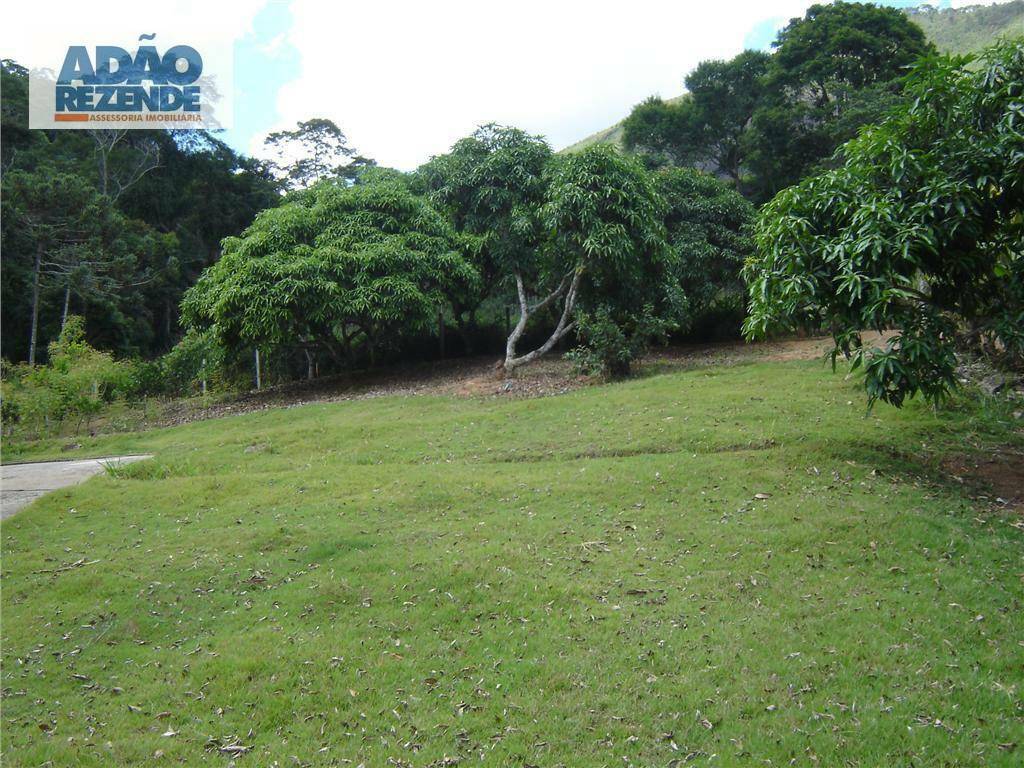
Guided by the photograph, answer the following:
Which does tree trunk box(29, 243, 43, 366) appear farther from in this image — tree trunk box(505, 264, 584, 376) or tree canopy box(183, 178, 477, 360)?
tree trunk box(505, 264, 584, 376)

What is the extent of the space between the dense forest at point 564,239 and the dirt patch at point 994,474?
1173 millimetres

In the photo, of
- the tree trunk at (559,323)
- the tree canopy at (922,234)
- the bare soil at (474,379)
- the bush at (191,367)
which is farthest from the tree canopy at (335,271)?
the tree canopy at (922,234)

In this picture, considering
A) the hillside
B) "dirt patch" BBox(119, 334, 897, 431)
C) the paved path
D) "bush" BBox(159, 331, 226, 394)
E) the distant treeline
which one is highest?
the hillside

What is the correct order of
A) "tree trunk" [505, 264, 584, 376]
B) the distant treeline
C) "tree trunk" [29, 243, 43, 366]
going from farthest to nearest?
the distant treeline → "tree trunk" [29, 243, 43, 366] → "tree trunk" [505, 264, 584, 376]

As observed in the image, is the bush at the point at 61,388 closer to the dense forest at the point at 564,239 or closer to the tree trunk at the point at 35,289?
the dense forest at the point at 564,239

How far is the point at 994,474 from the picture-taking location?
738cm

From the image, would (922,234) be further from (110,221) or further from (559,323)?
(110,221)

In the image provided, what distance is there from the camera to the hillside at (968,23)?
1302 inches

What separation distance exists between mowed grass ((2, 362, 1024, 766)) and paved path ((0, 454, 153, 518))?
59cm

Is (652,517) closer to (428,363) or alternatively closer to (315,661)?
(315,661)

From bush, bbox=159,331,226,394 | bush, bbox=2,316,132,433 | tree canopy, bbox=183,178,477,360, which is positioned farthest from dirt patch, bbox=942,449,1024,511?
bush, bbox=159,331,226,394

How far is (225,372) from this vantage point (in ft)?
62.7

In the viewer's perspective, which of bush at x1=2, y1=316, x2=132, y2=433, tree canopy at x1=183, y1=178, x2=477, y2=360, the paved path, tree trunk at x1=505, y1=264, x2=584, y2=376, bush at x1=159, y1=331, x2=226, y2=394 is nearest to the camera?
the paved path

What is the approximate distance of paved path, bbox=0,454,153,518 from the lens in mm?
8523
